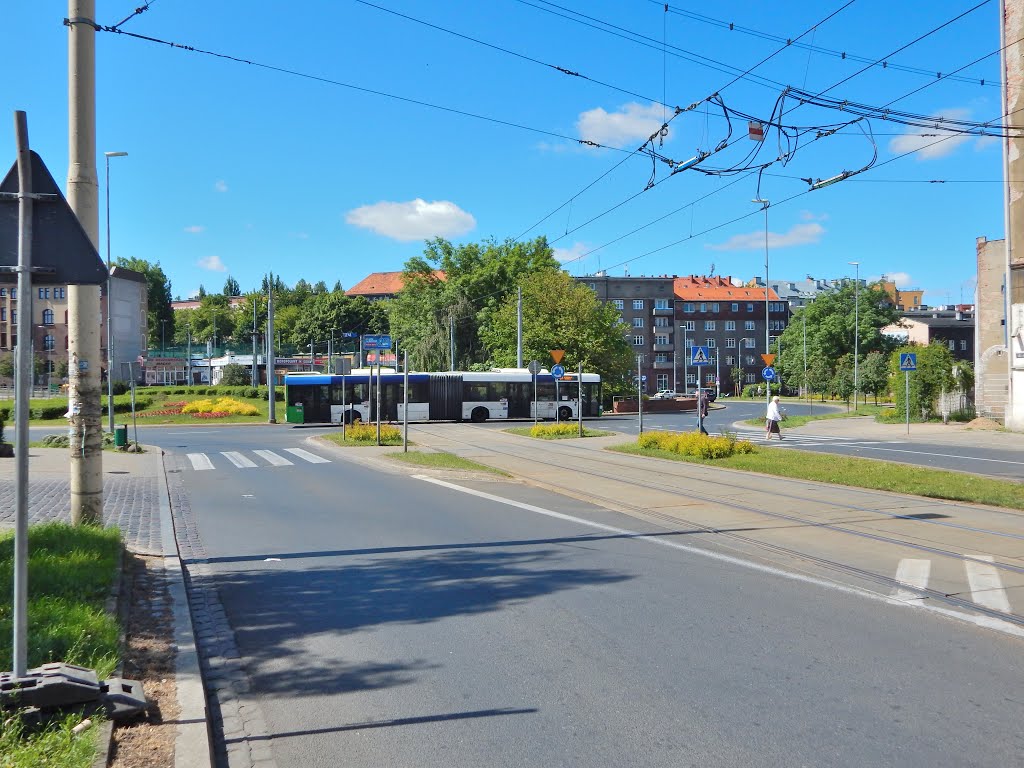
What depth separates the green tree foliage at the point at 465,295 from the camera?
6644 cm

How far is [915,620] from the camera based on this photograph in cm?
650

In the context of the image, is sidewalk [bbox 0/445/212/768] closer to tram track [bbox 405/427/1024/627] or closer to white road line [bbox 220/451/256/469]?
white road line [bbox 220/451/256/469]

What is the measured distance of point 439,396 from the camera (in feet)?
140

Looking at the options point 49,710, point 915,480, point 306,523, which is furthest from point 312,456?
point 49,710

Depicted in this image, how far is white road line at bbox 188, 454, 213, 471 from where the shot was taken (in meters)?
20.7

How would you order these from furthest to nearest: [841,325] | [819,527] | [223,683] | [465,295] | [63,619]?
1. [841,325]
2. [465,295]
3. [819,527]
4. [63,619]
5. [223,683]

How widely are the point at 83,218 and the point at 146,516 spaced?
5455mm

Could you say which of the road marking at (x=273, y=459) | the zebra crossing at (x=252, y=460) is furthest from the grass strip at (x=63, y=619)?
the road marking at (x=273, y=459)

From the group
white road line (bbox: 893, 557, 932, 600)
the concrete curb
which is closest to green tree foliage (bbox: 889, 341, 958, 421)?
white road line (bbox: 893, 557, 932, 600)

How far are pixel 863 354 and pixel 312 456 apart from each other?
70.4 meters

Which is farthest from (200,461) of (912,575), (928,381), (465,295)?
(465,295)

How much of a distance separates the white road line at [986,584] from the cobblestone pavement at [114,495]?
8010mm

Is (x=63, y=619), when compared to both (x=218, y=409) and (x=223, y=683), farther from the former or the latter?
(x=218, y=409)

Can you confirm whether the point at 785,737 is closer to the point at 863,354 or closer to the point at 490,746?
the point at 490,746
